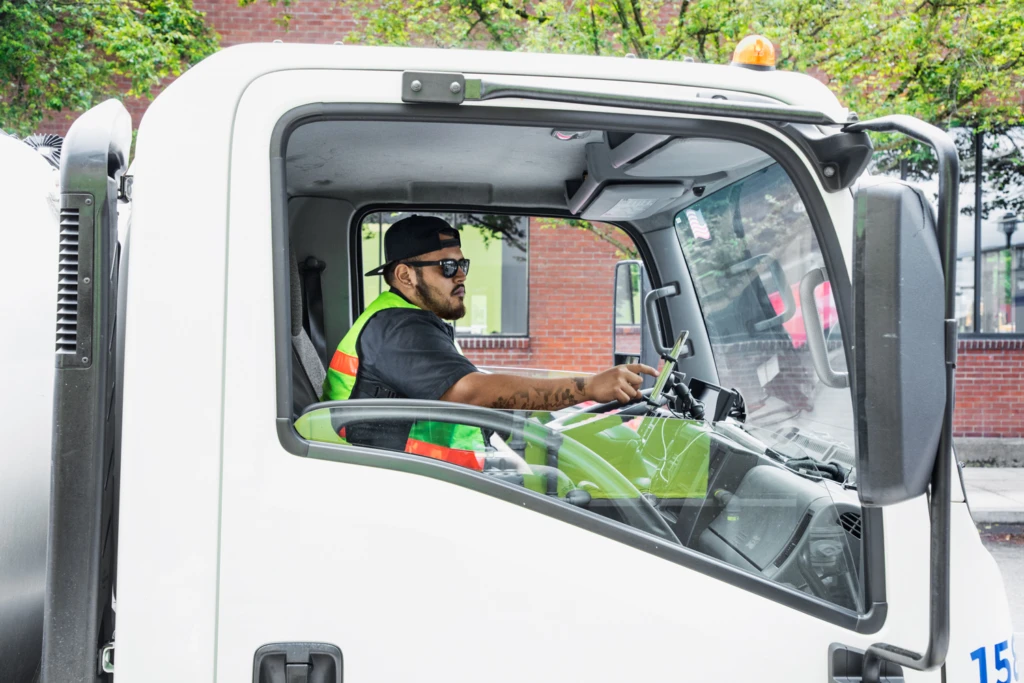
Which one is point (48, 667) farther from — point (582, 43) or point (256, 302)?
point (582, 43)

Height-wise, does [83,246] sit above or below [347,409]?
above

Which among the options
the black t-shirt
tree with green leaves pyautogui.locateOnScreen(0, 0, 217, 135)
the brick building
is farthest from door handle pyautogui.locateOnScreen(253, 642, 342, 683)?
tree with green leaves pyautogui.locateOnScreen(0, 0, 217, 135)

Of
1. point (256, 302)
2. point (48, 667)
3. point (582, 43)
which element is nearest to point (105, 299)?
point (256, 302)

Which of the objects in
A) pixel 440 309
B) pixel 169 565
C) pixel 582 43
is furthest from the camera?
pixel 582 43

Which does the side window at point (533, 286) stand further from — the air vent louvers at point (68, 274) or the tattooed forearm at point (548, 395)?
the air vent louvers at point (68, 274)

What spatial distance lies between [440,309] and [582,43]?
481cm

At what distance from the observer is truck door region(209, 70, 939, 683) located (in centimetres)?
138

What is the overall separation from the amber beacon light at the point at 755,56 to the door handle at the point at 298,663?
136 centimetres

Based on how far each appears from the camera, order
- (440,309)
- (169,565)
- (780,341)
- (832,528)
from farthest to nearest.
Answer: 1. (440,309)
2. (780,341)
3. (832,528)
4. (169,565)

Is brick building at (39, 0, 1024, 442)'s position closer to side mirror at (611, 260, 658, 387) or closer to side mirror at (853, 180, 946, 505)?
side mirror at (611, 260, 658, 387)

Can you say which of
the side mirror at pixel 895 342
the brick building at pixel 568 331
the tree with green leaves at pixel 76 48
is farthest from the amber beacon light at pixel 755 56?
the tree with green leaves at pixel 76 48

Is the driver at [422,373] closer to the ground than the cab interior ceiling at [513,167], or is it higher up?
closer to the ground

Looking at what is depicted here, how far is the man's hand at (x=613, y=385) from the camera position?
2158mm

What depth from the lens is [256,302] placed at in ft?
4.76
